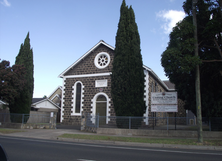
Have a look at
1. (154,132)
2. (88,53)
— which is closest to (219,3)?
(154,132)

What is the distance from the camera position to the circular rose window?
907 inches

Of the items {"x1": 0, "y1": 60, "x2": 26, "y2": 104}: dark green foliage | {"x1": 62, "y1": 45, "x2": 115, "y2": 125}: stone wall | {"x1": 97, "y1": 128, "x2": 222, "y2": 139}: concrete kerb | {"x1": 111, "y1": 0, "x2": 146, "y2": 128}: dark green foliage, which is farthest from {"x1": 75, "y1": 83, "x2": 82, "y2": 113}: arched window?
{"x1": 97, "y1": 128, "x2": 222, "y2": 139}: concrete kerb

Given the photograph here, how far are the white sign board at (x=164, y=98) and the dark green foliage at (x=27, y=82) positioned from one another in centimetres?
1285

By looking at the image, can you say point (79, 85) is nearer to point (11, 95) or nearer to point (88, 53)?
point (88, 53)

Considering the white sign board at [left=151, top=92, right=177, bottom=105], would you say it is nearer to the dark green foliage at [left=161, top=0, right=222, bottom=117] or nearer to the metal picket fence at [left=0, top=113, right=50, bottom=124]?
the dark green foliage at [left=161, top=0, right=222, bottom=117]

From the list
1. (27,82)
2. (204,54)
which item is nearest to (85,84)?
(27,82)

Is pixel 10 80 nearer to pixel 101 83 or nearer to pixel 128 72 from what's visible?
pixel 101 83

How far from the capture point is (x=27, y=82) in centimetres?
2155

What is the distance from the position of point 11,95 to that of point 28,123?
319cm

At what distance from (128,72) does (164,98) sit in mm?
3536

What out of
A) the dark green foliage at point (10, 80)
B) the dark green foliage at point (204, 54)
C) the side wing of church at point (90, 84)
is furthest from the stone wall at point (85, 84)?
the dark green foliage at point (204, 54)

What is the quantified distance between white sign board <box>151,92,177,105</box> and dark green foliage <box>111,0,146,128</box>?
3.35 ft

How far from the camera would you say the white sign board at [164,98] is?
53.5ft

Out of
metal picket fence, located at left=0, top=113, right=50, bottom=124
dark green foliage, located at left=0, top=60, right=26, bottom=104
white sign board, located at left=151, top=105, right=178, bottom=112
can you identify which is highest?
dark green foliage, located at left=0, top=60, right=26, bottom=104
